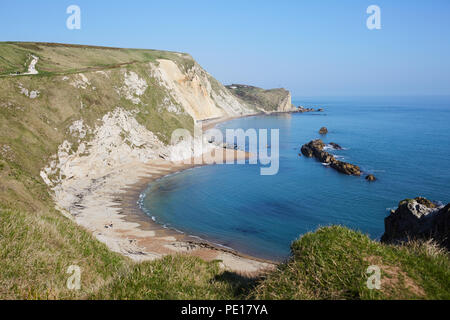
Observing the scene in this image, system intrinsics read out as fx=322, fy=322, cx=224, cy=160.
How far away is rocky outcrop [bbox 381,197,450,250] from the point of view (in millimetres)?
16266

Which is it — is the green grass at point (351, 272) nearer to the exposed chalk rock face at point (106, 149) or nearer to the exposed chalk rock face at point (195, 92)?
the exposed chalk rock face at point (106, 149)

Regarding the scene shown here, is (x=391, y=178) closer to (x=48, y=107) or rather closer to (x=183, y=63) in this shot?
(x=48, y=107)

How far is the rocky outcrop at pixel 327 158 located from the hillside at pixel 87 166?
29.3 m

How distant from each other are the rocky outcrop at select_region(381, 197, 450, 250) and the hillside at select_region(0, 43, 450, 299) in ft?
30.4

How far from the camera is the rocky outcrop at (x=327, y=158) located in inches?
2341

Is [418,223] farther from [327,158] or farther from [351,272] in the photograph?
[327,158]

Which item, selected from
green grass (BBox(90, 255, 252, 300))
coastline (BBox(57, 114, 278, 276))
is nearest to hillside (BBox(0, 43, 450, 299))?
green grass (BBox(90, 255, 252, 300))

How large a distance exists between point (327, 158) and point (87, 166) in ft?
158

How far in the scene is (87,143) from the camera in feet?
161

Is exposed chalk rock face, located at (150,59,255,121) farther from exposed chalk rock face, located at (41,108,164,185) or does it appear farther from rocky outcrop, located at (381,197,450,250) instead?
rocky outcrop, located at (381,197,450,250)

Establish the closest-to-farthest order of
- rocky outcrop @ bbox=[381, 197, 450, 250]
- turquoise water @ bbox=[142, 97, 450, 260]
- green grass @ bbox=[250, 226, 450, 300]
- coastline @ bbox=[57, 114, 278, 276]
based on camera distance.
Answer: green grass @ bbox=[250, 226, 450, 300], rocky outcrop @ bbox=[381, 197, 450, 250], coastline @ bbox=[57, 114, 278, 276], turquoise water @ bbox=[142, 97, 450, 260]
